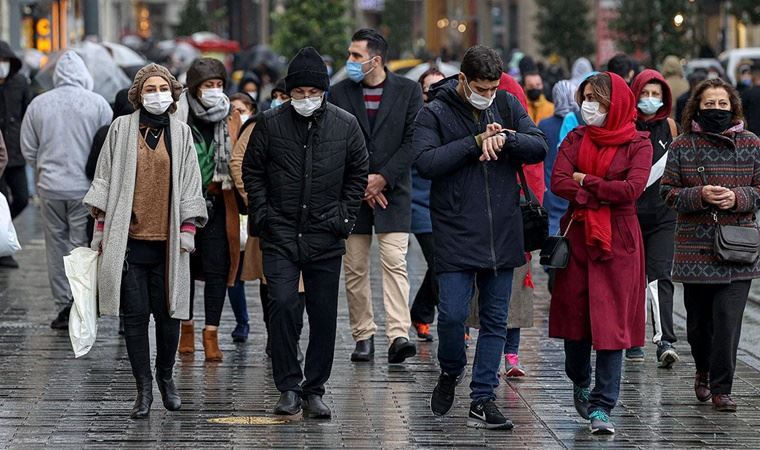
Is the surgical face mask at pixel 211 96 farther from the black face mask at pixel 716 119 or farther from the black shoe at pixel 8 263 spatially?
the black shoe at pixel 8 263

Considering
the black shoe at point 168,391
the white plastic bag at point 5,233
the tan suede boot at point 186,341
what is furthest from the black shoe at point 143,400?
the tan suede boot at point 186,341

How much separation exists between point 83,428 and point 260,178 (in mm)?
1573

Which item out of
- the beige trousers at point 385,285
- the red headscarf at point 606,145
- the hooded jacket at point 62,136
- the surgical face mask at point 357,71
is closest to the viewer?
the red headscarf at point 606,145

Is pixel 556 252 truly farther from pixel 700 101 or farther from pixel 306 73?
pixel 306 73

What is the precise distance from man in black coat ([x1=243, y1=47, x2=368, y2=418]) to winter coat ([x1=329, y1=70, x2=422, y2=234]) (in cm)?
175

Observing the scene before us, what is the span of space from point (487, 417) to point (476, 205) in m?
1.08

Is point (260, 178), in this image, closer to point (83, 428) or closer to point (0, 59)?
point (83, 428)

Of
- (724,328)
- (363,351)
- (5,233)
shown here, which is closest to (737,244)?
(724,328)

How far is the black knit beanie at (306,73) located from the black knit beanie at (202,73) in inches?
65.5

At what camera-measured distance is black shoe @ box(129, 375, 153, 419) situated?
8961 mm

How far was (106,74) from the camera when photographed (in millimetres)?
18328

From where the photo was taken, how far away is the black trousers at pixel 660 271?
10852 mm

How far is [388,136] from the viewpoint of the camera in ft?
35.8

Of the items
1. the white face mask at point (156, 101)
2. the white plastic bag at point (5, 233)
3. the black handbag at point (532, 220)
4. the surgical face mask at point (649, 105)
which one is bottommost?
the white plastic bag at point (5, 233)
